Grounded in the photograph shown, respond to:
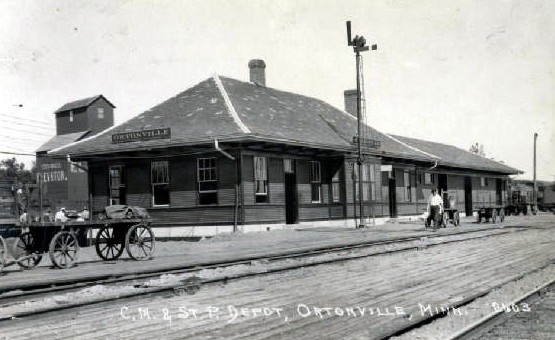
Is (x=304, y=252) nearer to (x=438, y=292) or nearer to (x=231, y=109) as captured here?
(x=438, y=292)

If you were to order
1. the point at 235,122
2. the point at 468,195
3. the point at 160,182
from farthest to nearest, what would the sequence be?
the point at 468,195
the point at 160,182
the point at 235,122

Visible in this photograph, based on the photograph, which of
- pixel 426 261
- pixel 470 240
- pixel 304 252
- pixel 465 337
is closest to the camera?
pixel 465 337

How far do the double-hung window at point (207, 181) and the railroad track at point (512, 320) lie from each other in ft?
50.3

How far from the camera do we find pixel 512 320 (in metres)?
6.34

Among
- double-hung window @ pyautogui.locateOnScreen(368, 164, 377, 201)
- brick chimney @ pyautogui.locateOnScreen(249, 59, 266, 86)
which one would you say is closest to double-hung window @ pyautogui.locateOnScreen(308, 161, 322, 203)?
double-hung window @ pyautogui.locateOnScreen(368, 164, 377, 201)

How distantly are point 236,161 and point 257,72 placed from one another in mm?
9648

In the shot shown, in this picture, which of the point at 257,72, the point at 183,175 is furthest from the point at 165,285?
the point at 257,72

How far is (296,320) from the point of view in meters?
6.23

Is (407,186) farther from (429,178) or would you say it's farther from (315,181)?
(315,181)

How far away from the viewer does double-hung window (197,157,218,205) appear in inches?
868

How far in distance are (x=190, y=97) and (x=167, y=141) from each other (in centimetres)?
436

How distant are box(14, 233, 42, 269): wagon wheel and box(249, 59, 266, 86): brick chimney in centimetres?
1874

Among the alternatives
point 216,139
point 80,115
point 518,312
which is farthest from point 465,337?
point 80,115

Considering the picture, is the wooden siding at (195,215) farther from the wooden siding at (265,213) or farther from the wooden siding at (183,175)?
the wooden siding at (265,213)
